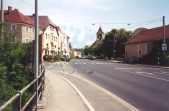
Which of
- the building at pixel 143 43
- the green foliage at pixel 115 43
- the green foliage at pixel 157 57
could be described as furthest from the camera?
the green foliage at pixel 115 43

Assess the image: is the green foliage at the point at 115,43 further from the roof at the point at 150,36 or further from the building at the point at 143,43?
the roof at the point at 150,36

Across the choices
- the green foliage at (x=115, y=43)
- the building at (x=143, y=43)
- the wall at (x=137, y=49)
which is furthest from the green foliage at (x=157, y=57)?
the green foliage at (x=115, y=43)

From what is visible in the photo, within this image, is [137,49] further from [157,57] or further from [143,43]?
[157,57]

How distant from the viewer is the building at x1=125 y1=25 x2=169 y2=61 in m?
93.3

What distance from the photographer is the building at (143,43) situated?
306ft

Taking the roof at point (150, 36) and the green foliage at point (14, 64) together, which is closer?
the green foliage at point (14, 64)

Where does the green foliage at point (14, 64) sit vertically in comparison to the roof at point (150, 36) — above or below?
below

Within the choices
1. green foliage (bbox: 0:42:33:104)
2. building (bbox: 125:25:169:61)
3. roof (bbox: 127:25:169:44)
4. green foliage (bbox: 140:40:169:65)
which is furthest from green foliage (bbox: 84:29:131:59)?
green foliage (bbox: 0:42:33:104)

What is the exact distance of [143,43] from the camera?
10138 cm

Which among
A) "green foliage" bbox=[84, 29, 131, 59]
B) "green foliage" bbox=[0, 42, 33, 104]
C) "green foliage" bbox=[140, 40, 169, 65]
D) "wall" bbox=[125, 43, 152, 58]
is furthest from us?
"green foliage" bbox=[84, 29, 131, 59]

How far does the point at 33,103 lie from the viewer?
14.0 metres

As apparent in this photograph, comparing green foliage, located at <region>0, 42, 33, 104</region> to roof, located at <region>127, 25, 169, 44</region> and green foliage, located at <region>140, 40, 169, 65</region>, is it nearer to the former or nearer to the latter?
green foliage, located at <region>140, 40, 169, 65</region>

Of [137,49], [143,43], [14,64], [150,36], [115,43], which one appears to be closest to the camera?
[14,64]

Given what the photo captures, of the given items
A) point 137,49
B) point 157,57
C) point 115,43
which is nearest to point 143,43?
point 137,49
